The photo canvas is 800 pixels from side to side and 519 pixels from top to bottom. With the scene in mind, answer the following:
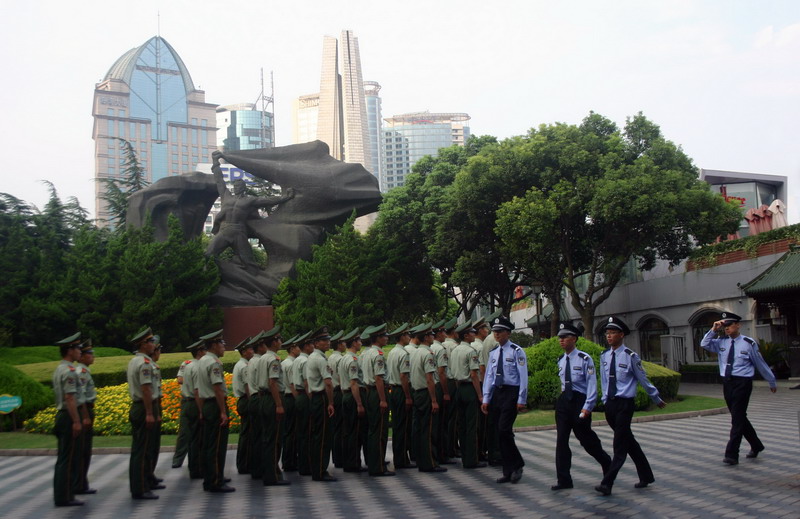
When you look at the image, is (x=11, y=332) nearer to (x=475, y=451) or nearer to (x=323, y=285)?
(x=323, y=285)

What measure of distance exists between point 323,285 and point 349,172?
4420 mm

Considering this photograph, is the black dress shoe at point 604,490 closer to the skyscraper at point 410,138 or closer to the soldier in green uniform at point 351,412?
the soldier in green uniform at point 351,412

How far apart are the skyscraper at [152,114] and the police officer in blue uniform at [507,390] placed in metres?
121

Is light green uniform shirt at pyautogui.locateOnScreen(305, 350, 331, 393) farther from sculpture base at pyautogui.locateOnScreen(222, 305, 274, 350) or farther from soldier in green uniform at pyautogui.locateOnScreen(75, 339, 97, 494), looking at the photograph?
sculpture base at pyautogui.locateOnScreen(222, 305, 274, 350)

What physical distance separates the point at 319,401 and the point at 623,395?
3849 mm

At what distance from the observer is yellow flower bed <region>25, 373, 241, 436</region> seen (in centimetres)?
1406

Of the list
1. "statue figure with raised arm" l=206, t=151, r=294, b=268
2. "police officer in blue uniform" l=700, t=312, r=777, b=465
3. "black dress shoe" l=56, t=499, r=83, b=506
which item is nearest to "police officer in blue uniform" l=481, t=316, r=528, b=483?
"police officer in blue uniform" l=700, t=312, r=777, b=465

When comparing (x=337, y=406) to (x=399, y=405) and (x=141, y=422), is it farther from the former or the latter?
(x=141, y=422)

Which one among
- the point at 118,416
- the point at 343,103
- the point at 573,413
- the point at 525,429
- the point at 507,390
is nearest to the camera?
the point at 573,413

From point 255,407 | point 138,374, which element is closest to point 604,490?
point 255,407

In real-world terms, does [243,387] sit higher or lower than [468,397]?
higher

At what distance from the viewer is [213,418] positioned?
8.79m

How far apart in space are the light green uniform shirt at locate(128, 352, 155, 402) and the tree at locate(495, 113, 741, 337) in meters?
18.1

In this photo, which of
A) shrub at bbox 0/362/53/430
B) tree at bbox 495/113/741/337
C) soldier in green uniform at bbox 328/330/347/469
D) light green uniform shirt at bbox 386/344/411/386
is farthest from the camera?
tree at bbox 495/113/741/337
